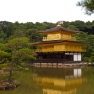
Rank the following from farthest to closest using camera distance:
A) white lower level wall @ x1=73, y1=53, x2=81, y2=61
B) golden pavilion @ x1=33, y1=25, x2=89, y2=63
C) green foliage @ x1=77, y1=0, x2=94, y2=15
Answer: white lower level wall @ x1=73, y1=53, x2=81, y2=61 → golden pavilion @ x1=33, y1=25, x2=89, y2=63 → green foliage @ x1=77, y1=0, x2=94, y2=15

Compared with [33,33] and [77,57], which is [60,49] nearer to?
[77,57]

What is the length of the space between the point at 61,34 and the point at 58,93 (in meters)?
27.9

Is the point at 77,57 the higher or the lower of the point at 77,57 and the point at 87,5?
the lower

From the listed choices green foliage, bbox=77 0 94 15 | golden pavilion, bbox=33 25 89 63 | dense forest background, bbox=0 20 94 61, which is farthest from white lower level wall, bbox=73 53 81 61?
green foliage, bbox=77 0 94 15

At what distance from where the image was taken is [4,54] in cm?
1399

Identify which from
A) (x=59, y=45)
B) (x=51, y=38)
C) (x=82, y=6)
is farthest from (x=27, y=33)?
(x=82, y=6)

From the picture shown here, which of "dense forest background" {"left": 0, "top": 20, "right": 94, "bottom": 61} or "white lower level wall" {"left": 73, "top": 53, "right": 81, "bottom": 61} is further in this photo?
"dense forest background" {"left": 0, "top": 20, "right": 94, "bottom": 61}

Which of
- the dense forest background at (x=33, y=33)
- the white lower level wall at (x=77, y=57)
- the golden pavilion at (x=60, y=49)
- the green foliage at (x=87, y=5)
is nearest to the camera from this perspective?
the green foliage at (x=87, y=5)

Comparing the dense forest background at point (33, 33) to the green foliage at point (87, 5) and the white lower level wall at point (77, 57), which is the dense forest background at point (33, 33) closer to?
the white lower level wall at point (77, 57)

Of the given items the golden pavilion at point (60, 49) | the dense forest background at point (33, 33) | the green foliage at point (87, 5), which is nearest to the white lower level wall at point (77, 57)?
the golden pavilion at point (60, 49)

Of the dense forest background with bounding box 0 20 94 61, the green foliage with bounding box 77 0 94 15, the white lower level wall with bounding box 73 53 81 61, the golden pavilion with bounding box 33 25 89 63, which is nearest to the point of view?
the green foliage with bounding box 77 0 94 15

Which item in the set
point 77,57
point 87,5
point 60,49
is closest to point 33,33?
point 77,57

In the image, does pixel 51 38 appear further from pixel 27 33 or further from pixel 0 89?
pixel 0 89

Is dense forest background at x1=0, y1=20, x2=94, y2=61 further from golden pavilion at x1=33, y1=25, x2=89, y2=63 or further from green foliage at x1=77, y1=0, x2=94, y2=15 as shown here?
green foliage at x1=77, y1=0, x2=94, y2=15
